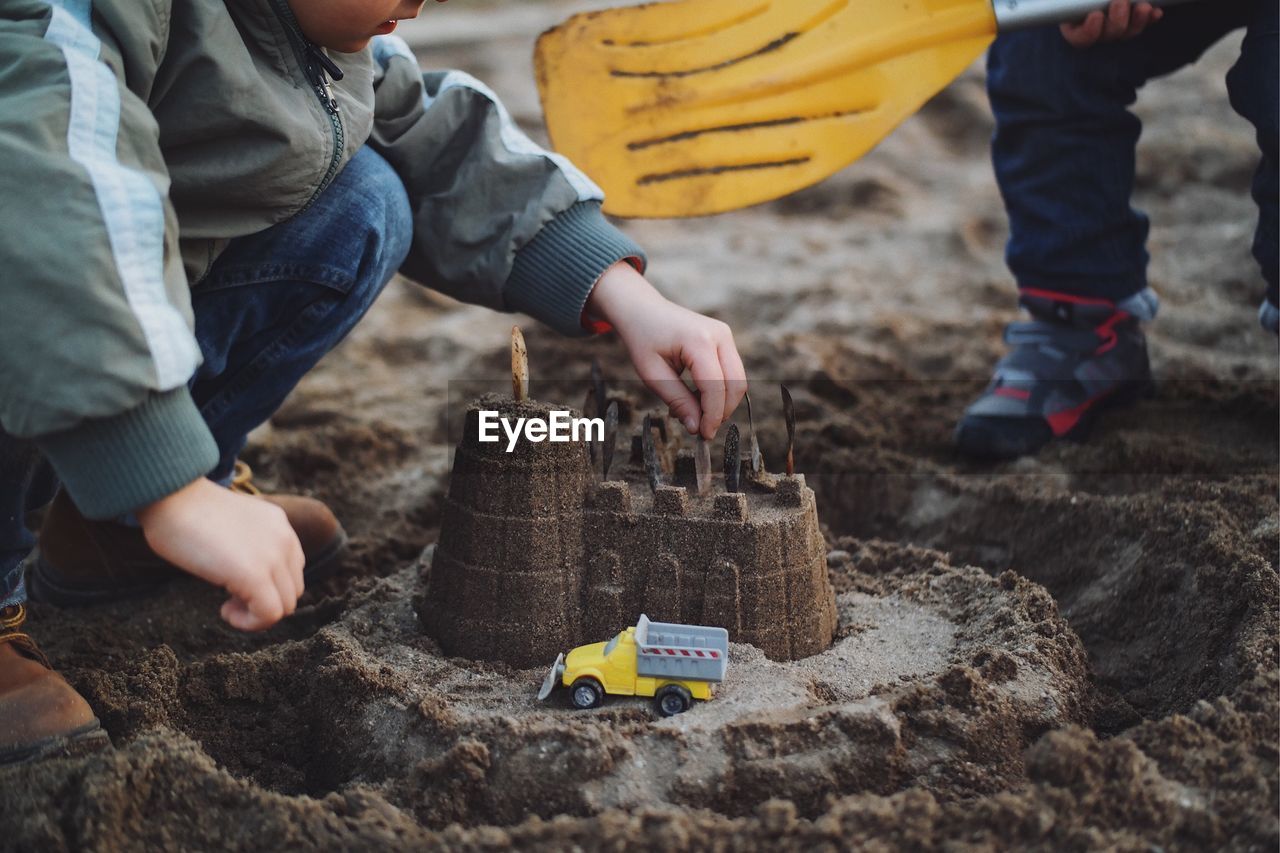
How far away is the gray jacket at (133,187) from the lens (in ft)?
2.75

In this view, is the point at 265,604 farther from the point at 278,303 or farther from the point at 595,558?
the point at 278,303

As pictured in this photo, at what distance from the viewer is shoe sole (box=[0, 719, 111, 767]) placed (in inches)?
42.6

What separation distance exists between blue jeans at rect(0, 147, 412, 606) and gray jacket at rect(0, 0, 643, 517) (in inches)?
2.3

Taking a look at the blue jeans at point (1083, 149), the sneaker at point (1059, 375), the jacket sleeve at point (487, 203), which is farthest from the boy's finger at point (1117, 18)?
the jacket sleeve at point (487, 203)

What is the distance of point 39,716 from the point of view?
1107mm

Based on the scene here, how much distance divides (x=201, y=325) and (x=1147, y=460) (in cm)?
129

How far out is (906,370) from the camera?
7.00 feet

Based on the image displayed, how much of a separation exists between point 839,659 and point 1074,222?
976 mm

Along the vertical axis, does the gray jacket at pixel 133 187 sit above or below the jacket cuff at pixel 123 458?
above

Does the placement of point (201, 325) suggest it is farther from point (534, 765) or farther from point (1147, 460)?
point (1147, 460)

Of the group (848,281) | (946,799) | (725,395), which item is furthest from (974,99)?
(946,799)

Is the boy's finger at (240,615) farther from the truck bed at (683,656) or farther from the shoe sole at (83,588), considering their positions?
the shoe sole at (83,588)

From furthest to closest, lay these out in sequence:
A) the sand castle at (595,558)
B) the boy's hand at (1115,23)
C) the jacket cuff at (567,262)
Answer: the boy's hand at (1115,23) → the jacket cuff at (567,262) → the sand castle at (595,558)

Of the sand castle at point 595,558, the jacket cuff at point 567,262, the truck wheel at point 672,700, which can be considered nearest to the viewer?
the truck wheel at point 672,700
